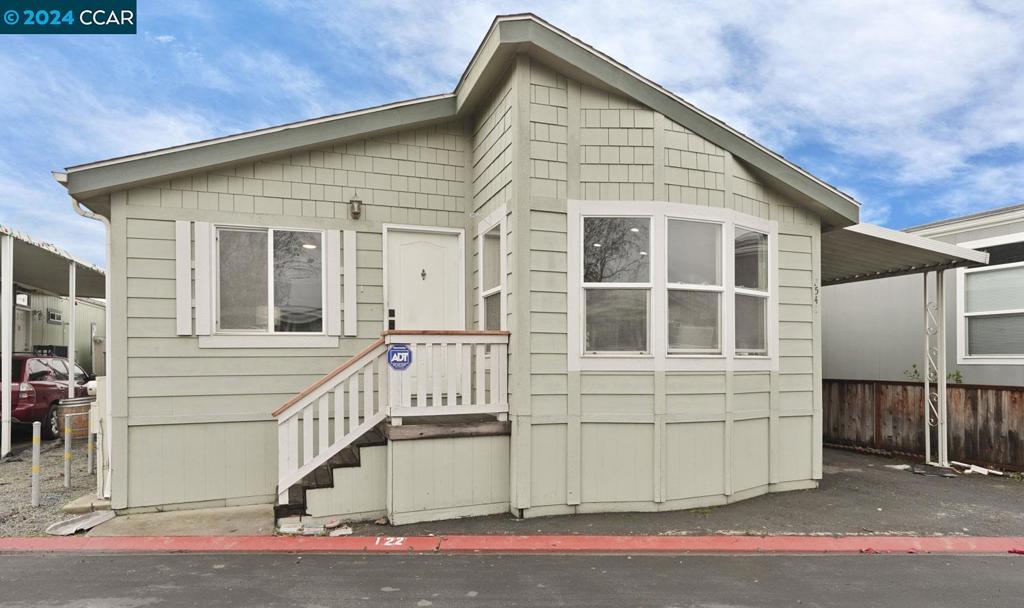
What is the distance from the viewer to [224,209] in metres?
5.58

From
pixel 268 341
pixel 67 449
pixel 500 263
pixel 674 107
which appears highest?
pixel 674 107

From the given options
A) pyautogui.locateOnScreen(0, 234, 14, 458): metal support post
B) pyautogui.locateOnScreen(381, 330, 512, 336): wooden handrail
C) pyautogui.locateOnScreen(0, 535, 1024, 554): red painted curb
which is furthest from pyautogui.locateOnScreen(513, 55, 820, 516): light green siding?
pyautogui.locateOnScreen(0, 234, 14, 458): metal support post

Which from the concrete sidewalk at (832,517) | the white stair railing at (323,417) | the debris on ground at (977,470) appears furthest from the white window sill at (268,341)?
the debris on ground at (977,470)

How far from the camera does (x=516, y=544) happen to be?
4344 millimetres

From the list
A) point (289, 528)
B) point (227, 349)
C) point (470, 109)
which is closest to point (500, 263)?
point (470, 109)

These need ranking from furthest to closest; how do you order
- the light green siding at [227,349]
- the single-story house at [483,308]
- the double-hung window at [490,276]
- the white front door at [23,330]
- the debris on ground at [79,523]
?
the white front door at [23,330] < the double-hung window at [490,276] < the light green siding at [227,349] < the single-story house at [483,308] < the debris on ground at [79,523]

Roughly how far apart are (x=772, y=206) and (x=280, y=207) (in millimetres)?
5277

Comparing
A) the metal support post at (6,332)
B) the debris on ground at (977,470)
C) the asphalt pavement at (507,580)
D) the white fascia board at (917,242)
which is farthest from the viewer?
the metal support post at (6,332)

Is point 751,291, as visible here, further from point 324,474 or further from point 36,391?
point 36,391

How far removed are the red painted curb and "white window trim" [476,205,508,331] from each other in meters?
1.91

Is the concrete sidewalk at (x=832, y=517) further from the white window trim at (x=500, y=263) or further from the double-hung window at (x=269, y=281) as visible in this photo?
the double-hung window at (x=269, y=281)

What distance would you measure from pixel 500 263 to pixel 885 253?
527 cm

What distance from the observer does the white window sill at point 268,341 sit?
5.48m

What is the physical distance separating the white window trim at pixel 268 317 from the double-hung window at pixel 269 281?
1 cm
